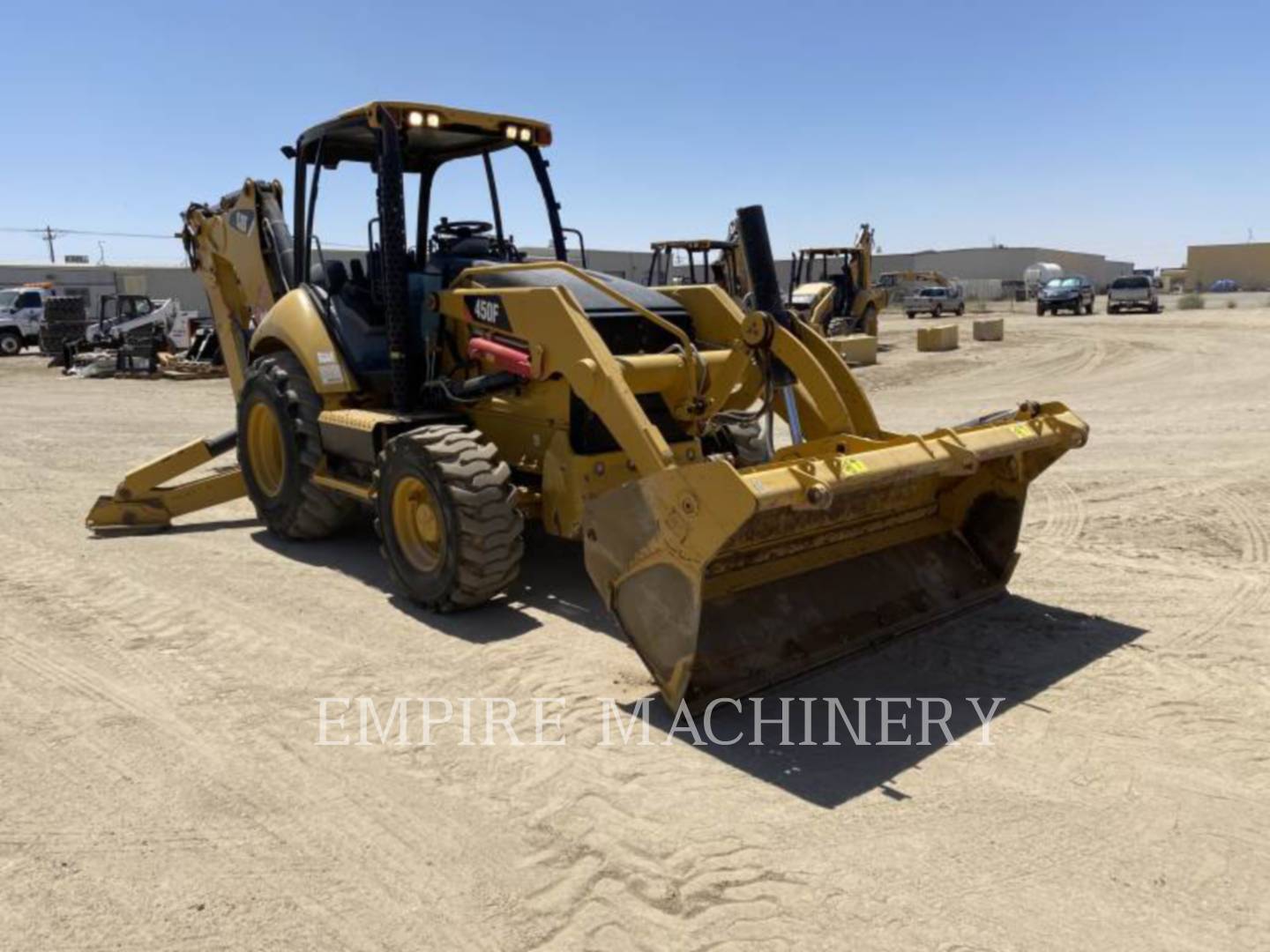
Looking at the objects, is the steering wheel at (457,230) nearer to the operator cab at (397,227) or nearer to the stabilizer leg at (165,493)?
the operator cab at (397,227)

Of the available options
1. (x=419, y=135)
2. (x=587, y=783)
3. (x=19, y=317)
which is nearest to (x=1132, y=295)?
(x=19, y=317)

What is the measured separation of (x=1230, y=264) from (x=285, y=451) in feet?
297

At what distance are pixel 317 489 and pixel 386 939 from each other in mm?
4642

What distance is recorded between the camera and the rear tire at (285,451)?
701 cm

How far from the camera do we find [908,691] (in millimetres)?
4551

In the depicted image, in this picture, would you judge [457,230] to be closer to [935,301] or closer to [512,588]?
[512,588]

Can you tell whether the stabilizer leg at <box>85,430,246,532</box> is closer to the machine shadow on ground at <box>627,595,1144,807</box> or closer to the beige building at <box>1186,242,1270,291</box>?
the machine shadow on ground at <box>627,595,1144,807</box>

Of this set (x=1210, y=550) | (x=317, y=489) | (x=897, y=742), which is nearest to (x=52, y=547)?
(x=317, y=489)

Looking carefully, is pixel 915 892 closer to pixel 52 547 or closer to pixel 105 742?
pixel 105 742

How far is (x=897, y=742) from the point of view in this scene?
4.09 metres

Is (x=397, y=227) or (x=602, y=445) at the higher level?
(x=397, y=227)

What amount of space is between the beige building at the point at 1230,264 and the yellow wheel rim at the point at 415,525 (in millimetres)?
85149

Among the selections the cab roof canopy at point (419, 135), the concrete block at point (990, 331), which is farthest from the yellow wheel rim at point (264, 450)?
the concrete block at point (990, 331)

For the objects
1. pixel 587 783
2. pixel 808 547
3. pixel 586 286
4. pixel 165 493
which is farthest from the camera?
pixel 165 493
